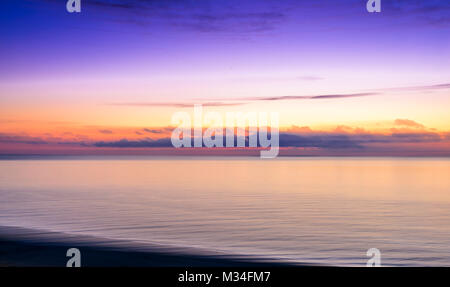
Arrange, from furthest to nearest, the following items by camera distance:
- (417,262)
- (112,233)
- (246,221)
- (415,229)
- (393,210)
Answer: (393,210) → (246,221) → (415,229) → (112,233) → (417,262)

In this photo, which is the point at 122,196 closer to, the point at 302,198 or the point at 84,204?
the point at 84,204

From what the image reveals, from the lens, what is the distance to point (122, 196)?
3769cm

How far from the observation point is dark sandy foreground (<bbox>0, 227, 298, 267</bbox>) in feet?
50.5

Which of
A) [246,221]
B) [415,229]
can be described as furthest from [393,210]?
[246,221]

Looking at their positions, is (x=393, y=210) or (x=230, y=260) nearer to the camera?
(x=230, y=260)

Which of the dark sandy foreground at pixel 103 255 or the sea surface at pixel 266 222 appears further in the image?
the sea surface at pixel 266 222

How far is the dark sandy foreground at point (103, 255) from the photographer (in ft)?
50.5

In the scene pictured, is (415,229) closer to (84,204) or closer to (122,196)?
(84,204)

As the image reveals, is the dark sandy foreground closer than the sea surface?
Yes

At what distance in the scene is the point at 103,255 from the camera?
1625 cm

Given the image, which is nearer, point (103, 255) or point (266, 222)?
point (103, 255)
